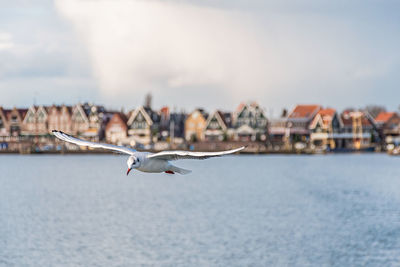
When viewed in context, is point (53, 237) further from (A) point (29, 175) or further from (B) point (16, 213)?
(A) point (29, 175)

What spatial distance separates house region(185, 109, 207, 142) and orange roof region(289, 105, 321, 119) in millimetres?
20045

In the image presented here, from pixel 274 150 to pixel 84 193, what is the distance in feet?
203

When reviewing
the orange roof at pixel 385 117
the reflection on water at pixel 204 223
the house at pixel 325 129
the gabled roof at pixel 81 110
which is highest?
the gabled roof at pixel 81 110

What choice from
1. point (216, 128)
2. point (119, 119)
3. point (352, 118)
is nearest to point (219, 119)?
point (216, 128)

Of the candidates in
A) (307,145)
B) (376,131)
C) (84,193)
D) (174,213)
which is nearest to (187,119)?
(307,145)

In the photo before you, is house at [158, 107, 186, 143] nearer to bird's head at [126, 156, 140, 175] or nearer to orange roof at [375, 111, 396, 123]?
orange roof at [375, 111, 396, 123]

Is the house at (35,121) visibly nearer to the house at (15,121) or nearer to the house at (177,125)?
the house at (15,121)

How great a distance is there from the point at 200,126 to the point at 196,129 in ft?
3.35

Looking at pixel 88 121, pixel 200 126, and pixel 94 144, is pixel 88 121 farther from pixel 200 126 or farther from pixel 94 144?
pixel 94 144

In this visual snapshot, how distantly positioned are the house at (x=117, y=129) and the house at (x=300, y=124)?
33476 mm

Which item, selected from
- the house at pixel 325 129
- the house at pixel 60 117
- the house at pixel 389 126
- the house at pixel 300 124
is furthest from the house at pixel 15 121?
the house at pixel 389 126

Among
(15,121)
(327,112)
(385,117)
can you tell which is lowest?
(385,117)

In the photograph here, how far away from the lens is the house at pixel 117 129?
5669 inches

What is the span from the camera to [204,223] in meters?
61.2
